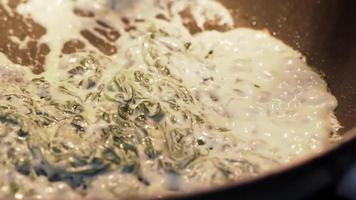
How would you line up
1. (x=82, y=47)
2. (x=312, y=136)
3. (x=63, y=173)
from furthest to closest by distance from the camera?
1. (x=82, y=47)
2. (x=312, y=136)
3. (x=63, y=173)

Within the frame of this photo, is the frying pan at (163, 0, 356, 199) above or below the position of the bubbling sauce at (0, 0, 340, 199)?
above

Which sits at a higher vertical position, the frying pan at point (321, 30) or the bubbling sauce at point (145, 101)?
the frying pan at point (321, 30)

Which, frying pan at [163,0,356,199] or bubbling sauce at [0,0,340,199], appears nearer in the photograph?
bubbling sauce at [0,0,340,199]

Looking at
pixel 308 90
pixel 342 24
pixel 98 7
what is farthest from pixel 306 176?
pixel 98 7

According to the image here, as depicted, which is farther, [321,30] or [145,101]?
[321,30]

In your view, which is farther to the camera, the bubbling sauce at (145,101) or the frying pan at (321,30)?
the frying pan at (321,30)

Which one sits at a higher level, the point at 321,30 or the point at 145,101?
the point at 321,30

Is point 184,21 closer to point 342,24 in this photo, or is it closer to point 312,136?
point 342,24

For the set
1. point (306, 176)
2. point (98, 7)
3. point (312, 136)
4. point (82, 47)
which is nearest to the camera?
point (306, 176)
